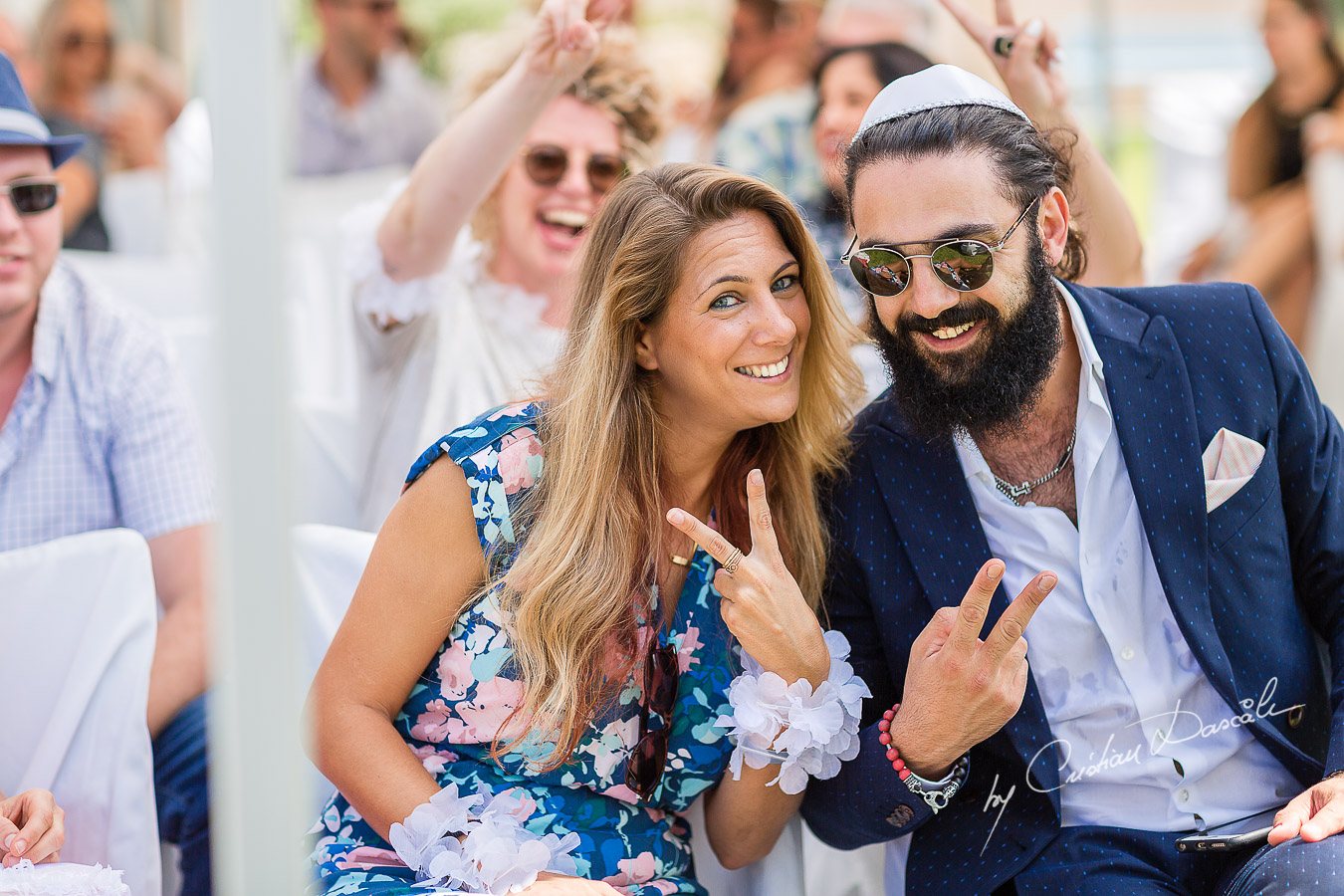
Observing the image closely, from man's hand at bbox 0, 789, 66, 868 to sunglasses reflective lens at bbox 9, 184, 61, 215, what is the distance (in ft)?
4.08

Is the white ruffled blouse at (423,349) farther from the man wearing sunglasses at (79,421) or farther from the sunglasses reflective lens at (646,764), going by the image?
the sunglasses reflective lens at (646,764)

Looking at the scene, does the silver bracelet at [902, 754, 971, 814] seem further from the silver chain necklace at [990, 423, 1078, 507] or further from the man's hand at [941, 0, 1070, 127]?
the man's hand at [941, 0, 1070, 127]

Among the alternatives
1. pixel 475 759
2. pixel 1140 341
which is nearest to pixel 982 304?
pixel 1140 341

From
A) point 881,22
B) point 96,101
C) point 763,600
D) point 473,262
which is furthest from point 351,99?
point 763,600

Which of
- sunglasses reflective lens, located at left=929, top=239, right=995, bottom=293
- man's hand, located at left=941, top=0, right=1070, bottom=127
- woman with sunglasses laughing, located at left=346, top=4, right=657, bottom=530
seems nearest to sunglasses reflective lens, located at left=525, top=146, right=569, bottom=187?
woman with sunglasses laughing, located at left=346, top=4, right=657, bottom=530

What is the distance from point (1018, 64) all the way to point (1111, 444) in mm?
786

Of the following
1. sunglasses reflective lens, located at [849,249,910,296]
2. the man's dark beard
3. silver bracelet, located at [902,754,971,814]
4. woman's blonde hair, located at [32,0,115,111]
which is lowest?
silver bracelet, located at [902,754,971,814]

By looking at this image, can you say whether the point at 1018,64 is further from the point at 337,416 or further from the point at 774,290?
the point at 337,416

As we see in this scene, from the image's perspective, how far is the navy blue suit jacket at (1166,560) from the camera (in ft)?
6.06

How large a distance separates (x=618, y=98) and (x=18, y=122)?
1426 mm

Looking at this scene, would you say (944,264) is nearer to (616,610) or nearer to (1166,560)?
(1166,560)

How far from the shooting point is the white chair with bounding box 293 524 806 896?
6.84 ft

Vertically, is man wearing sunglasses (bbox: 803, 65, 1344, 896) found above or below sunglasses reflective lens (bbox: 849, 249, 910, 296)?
below

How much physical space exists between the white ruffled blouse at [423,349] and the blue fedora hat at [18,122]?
27.0 inches
